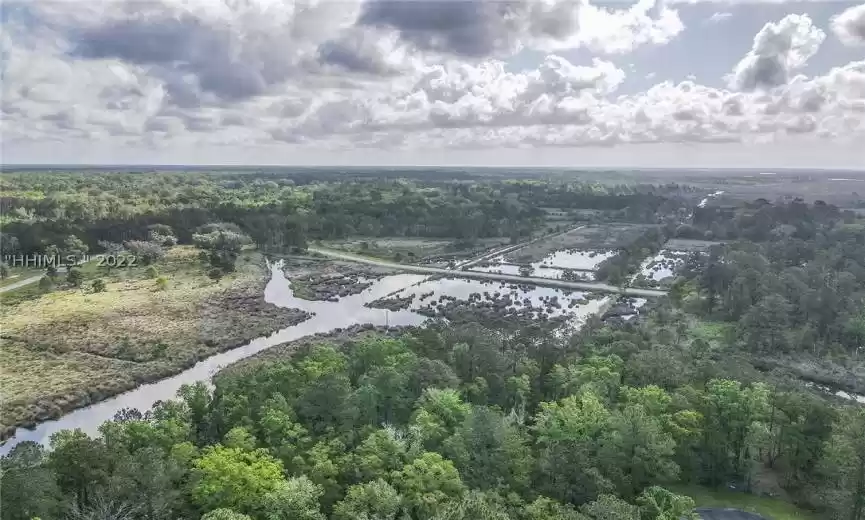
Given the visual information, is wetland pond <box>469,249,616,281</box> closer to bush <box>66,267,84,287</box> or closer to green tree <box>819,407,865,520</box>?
bush <box>66,267,84,287</box>

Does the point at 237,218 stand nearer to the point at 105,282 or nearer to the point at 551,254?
the point at 105,282

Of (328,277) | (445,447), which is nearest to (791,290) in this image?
(445,447)

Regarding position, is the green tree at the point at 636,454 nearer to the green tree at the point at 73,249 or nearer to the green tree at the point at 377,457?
the green tree at the point at 377,457

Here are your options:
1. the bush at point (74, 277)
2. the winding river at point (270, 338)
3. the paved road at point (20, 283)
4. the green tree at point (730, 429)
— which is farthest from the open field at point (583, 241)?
the paved road at point (20, 283)

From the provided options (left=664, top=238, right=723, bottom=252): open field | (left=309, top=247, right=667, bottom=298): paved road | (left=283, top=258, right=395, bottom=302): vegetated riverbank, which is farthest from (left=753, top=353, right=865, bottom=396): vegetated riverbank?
(left=664, top=238, right=723, bottom=252): open field

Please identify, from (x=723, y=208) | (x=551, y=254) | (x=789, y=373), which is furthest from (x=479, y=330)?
(x=723, y=208)

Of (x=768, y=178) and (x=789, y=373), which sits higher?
(x=768, y=178)
